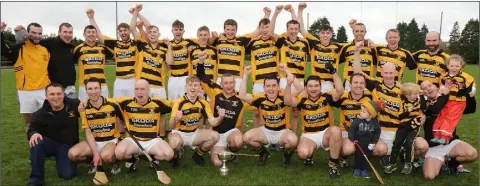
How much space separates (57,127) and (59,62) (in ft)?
5.72

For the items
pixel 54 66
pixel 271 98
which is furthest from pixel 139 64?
pixel 271 98

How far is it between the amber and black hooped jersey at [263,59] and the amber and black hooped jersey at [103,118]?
8.27 ft

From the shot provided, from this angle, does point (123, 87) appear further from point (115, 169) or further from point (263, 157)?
point (263, 157)

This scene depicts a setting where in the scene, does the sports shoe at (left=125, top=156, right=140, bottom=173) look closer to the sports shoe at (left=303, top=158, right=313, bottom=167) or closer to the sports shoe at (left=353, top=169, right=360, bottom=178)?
the sports shoe at (left=303, top=158, right=313, bottom=167)

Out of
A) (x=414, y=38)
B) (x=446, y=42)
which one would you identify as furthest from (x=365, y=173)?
(x=414, y=38)

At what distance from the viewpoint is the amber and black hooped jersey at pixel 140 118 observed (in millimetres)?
4984

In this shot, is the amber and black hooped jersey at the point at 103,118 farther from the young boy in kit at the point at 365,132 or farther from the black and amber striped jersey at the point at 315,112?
the young boy in kit at the point at 365,132

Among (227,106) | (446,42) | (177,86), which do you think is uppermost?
(446,42)

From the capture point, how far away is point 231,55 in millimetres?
6676

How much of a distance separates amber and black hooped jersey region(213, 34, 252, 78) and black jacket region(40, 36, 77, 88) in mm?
2398

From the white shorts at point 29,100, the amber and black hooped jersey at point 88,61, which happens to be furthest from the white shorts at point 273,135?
the white shorts at point 29,100

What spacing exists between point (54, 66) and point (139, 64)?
1.30 m

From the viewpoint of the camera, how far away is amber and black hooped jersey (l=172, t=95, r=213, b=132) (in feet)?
17.2

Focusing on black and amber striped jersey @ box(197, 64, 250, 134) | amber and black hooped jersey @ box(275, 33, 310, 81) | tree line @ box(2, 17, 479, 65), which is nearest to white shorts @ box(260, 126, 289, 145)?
black and amber striped jersey @ box(197, 64, 250, 134)
